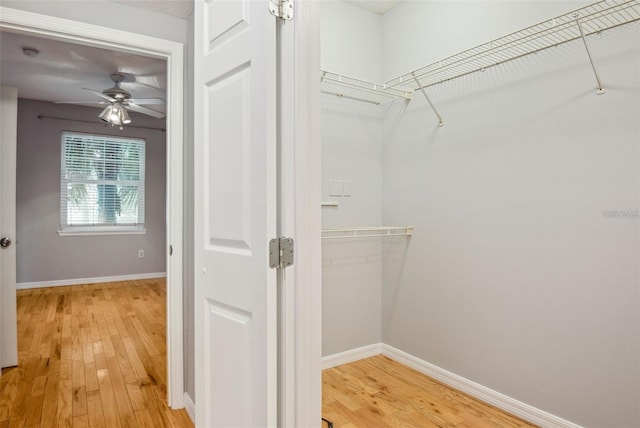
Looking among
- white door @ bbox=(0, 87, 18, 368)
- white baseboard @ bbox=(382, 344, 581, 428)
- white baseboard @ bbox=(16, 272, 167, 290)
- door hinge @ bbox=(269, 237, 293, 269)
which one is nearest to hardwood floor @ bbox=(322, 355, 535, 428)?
white baseboard @ bbox=(382, 344, 581, 428)

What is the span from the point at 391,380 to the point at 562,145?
66.7 inches

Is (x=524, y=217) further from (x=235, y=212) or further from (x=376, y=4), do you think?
(x=376, y=4)

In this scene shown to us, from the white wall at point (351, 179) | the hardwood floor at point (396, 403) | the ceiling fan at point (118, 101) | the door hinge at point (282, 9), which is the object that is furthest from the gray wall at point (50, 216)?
the door hinge at point (282, 9)

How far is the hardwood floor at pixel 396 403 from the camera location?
6.19 feet

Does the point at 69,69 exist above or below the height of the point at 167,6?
above

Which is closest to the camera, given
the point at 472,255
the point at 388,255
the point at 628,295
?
the point at 628,295

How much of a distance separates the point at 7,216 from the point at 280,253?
7.77 ft

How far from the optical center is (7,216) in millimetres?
2441

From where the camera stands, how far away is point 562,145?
175 cm

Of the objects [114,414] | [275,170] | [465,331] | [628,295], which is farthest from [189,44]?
[628,295]

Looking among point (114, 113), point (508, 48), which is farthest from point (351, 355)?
Result: point (114, 113)

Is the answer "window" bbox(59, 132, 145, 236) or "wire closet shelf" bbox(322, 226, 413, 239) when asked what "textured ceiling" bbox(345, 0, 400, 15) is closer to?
"wire closet shelf" bbox(322, 226, 413, 239)

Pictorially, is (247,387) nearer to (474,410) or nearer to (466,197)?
(474,410)

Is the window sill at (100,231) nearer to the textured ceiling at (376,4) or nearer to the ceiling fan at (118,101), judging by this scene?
the ceiling fan at (118,101)
